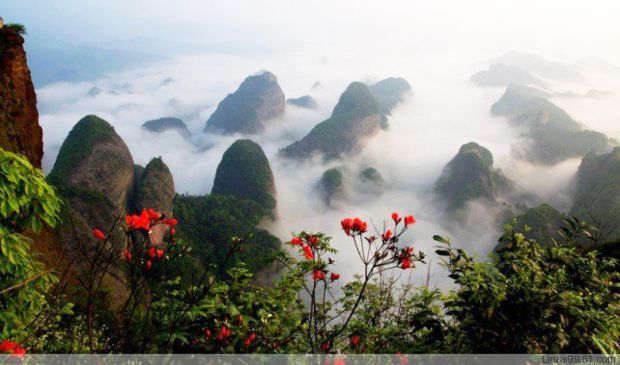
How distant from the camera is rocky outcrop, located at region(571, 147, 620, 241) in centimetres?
5603

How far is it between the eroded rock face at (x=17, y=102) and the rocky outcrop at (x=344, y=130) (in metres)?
116

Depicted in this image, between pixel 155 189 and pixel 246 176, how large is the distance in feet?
124

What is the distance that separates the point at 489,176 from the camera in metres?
91.2

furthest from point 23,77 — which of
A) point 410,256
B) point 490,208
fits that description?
point 490,208

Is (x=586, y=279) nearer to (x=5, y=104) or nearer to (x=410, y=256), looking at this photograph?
(x=410, y=256)

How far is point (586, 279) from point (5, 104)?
55.0 feet

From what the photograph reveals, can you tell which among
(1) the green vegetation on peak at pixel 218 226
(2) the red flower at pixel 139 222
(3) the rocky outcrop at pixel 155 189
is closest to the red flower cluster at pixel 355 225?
(2) the red flower at pixel 139 222

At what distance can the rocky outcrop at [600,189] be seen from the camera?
5603cm

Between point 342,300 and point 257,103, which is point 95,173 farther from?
point 257,103

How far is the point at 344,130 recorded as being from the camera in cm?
12862

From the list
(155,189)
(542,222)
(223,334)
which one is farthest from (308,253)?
(542,222)

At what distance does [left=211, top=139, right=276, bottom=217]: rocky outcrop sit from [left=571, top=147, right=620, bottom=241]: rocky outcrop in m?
55.9

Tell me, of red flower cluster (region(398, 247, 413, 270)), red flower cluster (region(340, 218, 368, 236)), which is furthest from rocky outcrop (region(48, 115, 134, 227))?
red flower cluster (region(398, 247, 413, 270))

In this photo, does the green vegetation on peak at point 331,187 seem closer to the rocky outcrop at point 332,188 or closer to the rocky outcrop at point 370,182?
the rocky outcrop at point 332,188
